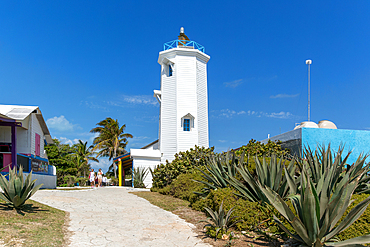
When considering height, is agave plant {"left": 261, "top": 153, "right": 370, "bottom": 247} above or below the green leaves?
above

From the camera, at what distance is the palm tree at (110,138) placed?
37.9 meters

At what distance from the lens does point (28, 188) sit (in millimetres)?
7246

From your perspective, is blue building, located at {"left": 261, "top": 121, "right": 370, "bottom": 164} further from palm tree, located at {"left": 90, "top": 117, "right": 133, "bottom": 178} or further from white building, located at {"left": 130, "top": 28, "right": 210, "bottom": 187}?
palm tree, located at {"left": 90, "top": 117, "right": 133, "bottom": 178}

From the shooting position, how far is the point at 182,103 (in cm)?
2377

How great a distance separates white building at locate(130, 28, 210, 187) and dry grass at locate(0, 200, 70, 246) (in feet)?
51.9

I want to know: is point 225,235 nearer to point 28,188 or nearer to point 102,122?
point 28,188

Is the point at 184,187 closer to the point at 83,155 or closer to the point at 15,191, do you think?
the point at 15,191

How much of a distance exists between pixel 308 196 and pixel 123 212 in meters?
6.19

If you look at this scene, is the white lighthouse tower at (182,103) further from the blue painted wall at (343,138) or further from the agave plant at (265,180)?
the agave plant at (265,180)

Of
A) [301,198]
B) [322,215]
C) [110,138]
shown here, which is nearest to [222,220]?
[301,198]

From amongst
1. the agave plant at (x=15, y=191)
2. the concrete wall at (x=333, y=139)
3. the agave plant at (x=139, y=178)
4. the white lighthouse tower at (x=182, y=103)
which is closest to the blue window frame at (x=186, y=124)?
the white lighthouse tower at (x=182, y=103)

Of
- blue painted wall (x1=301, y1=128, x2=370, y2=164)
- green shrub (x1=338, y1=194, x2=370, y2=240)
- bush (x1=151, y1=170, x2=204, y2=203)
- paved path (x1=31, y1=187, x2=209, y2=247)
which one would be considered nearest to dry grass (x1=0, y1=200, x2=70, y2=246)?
paved path (x1=31, y1=187, x2=209, y2=247)

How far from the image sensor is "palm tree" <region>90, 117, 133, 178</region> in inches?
1494

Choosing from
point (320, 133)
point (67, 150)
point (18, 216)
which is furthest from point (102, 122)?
point (18, 216)
